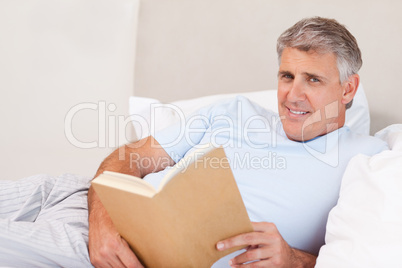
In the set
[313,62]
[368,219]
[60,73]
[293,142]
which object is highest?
[313,62]

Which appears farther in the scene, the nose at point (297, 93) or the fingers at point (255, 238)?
the nose at point (297, 93)

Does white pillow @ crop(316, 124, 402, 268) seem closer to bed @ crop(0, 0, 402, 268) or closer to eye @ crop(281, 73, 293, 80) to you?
eye @ crop(281, 73, 293, 80)

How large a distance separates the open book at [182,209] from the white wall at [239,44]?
3.28ft

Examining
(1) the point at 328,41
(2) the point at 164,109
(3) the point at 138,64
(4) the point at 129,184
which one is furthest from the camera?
(3) the point at 138,64

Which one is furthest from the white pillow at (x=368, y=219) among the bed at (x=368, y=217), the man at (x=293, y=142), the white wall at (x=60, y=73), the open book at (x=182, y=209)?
the white wall at (x=60, y=73)

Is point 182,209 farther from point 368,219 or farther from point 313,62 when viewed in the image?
point 313,62

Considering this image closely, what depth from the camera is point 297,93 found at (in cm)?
139

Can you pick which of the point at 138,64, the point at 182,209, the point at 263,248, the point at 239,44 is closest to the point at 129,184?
the point at 182,209

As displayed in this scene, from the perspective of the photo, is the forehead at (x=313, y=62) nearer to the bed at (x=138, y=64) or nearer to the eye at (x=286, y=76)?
the eye at (x=286, y=76)

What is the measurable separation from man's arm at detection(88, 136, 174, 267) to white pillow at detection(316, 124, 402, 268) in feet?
1.44

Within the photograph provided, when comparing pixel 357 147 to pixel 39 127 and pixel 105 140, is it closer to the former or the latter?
pixel 105 140

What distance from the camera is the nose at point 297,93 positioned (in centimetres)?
139

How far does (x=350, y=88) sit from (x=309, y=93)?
0.50 feet

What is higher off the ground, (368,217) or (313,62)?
(313,62)
